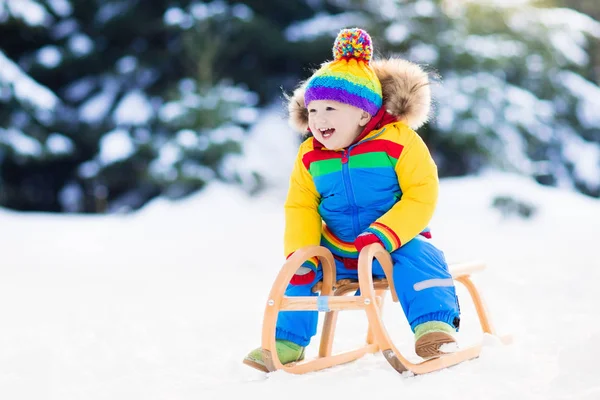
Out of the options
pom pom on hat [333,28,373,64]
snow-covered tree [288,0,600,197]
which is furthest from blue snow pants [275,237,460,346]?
snow-covered tree [288,0,600,197]

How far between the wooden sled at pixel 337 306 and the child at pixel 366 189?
0.13 feet

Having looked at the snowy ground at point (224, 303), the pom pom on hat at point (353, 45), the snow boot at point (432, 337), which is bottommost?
the snowy ground at point (224, 303)

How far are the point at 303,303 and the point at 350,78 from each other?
27.6 inches

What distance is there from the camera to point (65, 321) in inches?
119

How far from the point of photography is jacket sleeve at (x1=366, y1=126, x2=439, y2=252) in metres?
2.00

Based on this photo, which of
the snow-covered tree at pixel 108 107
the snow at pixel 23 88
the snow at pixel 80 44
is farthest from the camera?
the snow at pixel 80 44

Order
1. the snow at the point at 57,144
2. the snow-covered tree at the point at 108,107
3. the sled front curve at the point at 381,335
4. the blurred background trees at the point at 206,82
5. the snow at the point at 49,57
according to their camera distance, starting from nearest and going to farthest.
A: the sled front curve at the point at 381,335
the snow-covered tree at the point at 108,107
the blurred background trees at the point at 206,82
the snow at the point at 57,144
the snow at the point at 49,57

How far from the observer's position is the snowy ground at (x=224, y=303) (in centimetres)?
194

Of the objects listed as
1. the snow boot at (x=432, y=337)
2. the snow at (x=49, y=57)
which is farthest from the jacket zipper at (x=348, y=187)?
the snow at (x=49, y=57)

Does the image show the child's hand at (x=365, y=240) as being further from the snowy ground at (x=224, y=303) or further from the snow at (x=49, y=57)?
the snow at (x=49, y=57)

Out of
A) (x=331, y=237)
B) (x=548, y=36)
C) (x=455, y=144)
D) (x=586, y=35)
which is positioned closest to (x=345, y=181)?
(x=331, y=237)

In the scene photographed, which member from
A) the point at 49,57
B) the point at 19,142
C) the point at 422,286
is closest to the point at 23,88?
the point at 19,142

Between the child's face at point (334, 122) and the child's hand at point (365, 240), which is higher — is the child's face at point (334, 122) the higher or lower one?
the higher one

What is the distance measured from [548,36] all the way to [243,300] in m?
6.25
